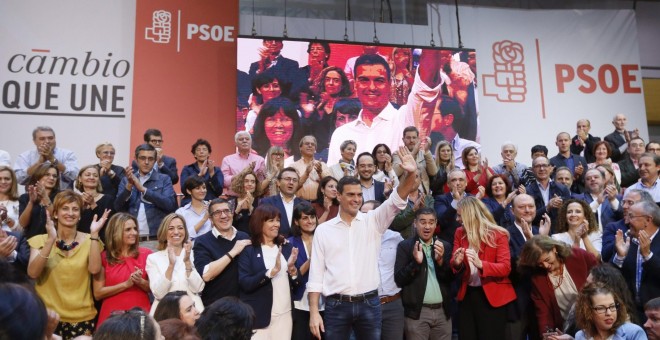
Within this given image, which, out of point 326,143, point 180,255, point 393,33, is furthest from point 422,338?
point 393,33

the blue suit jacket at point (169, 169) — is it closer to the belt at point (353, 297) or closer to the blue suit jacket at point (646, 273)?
the belt at point (353, 297)

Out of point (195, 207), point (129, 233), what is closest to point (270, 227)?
point (129, 233)

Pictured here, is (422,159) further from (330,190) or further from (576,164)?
(576,164)

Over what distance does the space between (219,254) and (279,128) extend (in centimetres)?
395

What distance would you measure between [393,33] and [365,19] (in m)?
0.47

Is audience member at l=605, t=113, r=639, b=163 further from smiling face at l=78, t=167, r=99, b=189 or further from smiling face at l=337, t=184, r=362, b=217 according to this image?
smiling face at l=78, t=167, r=99, b=189

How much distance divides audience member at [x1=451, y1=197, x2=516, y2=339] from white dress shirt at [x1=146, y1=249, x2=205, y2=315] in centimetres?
172

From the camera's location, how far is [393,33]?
9172mm

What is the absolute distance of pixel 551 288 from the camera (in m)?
4.26

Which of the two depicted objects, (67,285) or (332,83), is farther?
(332,83)

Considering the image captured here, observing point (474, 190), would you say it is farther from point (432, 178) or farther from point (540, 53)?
point (540, 53)

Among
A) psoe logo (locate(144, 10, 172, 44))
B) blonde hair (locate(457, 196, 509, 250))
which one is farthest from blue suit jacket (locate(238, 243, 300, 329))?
psoe logo (locate(144, 10, 172, 44))

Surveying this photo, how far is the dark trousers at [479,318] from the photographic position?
427 centimetres

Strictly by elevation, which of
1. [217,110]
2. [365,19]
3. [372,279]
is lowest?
[372,279]
